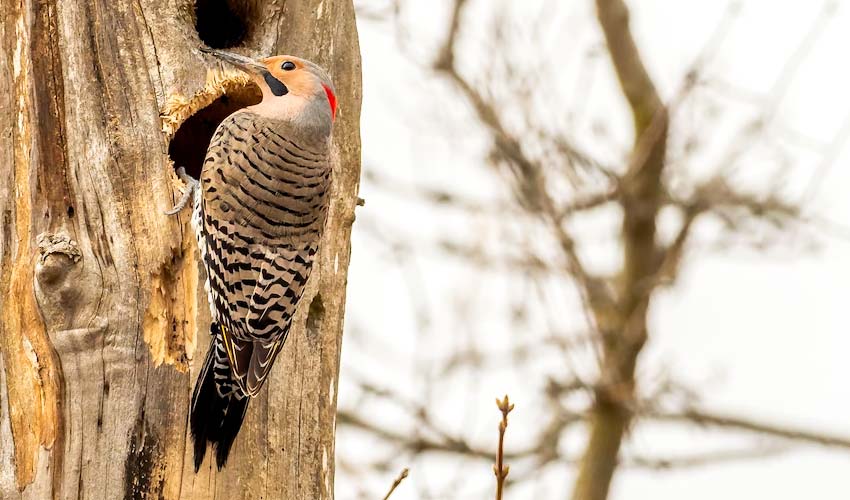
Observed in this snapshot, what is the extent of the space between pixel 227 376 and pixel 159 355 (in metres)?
0.21

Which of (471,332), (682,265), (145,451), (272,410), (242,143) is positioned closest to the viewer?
(145,451)

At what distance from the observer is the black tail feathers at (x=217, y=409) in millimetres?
2938

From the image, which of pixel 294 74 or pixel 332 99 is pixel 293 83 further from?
pixel 332 99

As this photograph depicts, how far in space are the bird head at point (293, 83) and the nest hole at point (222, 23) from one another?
0.21 meters

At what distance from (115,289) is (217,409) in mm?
449

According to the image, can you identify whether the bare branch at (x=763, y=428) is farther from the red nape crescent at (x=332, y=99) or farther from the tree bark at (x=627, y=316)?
the red nape crescent at (x=332, y=99)

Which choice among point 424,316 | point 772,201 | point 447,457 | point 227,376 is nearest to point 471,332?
point 424,316

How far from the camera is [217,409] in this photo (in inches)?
116

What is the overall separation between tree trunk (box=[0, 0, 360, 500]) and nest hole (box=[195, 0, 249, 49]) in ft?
0.55

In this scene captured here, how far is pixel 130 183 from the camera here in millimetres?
3170

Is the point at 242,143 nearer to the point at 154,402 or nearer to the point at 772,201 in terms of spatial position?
the point at 154,402

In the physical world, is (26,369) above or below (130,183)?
below

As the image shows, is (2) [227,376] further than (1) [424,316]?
No

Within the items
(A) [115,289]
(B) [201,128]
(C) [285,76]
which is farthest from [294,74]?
(A) [115,289]
